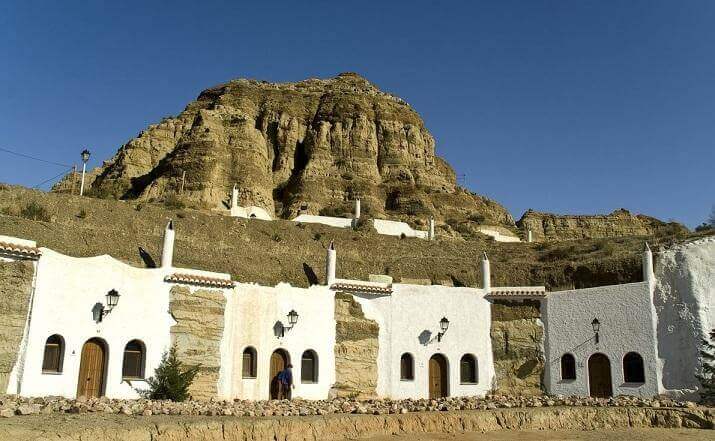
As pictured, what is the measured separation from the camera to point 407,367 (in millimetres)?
23469

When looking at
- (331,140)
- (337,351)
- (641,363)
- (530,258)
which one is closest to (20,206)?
(337,351)

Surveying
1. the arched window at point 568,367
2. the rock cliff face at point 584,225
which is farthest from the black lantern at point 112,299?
the rock cliff face at point 584,225

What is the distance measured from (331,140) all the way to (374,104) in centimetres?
833

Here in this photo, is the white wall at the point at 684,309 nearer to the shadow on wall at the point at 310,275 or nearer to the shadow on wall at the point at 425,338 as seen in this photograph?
the shadow on wall at the point at 425,338

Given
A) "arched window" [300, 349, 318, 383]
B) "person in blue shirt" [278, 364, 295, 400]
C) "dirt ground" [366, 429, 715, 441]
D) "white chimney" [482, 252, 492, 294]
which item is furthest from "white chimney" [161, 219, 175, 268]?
"white chimney" [482, 252, 492, 294]

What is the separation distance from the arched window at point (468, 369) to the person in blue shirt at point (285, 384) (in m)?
6.61

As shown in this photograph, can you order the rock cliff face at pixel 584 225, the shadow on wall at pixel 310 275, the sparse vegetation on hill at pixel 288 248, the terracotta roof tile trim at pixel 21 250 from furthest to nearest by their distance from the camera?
the rock cliff face at pixel 584 225
the shadow on wall at pixel 310 275
the sparse vegetation on hill at pixel 288 248
the terracotta roof tile trim at pixel 21 250

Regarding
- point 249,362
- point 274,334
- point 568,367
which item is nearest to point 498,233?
point 568,367

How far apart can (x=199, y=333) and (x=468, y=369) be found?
9.89m

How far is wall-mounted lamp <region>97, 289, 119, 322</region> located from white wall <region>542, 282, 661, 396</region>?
14.9m

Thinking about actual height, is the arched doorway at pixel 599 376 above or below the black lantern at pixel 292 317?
below

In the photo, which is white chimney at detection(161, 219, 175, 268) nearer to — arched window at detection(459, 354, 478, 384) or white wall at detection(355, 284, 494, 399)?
white wall at detection(355, 284, 494, 399)

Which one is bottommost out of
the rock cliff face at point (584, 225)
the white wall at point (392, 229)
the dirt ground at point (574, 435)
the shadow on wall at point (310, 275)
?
the dirt ground at point (574, 435)

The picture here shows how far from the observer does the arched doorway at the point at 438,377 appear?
23500mm
